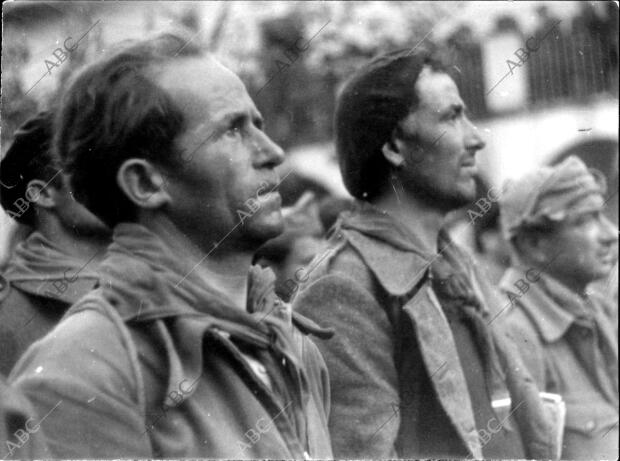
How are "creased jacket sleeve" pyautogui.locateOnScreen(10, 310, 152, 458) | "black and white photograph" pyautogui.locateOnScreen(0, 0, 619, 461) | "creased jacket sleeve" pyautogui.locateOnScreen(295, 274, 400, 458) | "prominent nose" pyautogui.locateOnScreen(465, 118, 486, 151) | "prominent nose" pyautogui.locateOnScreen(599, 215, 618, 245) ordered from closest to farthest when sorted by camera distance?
"creased jacket sleeve" pyautogui.locateOnScreen(10, 310, 152, 458), "black and white photograph" pyautogui.locateOnScreen(0, 0, 619, 461), "creased jacket sleeve" pyautogui.locateOnScreen(295, 274, 400, 458), "prominent nose" pyautogui.locateOnScreen(465, 118, 486, 151), "prominent nose" pyautogui.locateOnScreen(599, 215, 618, 245)

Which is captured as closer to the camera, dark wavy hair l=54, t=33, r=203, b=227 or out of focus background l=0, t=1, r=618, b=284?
dark wavy hair l=54, t=33, r=203, b=227

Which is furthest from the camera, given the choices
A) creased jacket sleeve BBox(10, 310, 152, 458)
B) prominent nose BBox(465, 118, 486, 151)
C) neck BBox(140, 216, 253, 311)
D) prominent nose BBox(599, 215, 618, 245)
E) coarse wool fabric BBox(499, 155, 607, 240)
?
prominent nose BBox(599, 215, 618, 245)

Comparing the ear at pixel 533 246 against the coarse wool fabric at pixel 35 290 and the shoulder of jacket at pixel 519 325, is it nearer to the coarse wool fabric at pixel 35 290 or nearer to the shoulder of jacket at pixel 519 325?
the shoulder of jacket at pixel 519 325

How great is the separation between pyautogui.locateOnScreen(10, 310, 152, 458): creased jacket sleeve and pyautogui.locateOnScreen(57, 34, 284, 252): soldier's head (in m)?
0.33

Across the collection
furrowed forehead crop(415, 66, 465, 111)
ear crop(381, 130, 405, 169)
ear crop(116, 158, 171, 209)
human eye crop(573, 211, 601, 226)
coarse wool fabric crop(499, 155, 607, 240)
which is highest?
ear crop(116, 158, 171, 209)

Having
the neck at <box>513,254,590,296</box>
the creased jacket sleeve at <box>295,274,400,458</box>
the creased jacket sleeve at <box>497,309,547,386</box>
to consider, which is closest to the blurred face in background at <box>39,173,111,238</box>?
the creased jacket sleeve at <box>295,274,400,458</box>

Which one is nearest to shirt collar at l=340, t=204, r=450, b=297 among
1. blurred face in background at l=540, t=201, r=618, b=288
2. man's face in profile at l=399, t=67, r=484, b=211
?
man's face in profile at l=399, t=67, r=484, b=211

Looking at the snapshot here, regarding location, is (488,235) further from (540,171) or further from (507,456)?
(507,456)

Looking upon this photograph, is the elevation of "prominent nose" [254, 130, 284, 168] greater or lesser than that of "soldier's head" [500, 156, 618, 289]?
greater

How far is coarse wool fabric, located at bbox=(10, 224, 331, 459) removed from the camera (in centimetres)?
312

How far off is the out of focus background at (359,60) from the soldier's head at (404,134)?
0.15 ft

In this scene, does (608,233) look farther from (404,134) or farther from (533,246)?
(404,134)

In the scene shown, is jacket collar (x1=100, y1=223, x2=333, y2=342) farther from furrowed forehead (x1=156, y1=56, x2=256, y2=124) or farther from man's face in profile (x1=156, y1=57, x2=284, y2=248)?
furrowed forehead (x1=156, y1=56, x2=256, y2=124)

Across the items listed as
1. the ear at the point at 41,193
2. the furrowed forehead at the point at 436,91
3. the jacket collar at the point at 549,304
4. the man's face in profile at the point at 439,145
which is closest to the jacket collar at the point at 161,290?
the ear at the point at 41,193
